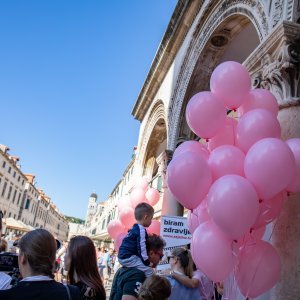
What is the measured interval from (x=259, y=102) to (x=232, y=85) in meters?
0.32

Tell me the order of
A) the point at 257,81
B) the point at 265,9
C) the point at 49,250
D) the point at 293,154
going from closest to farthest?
1. the point at 49,250
2. the point at 293,154
3. the point at 257,81
4. the point at 265,9

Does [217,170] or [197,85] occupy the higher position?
[197,85]

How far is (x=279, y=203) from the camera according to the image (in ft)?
9.18

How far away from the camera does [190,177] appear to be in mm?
2637

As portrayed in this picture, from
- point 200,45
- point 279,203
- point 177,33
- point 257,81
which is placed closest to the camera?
point 279,203

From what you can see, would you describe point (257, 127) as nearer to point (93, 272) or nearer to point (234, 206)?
point (234, 206)

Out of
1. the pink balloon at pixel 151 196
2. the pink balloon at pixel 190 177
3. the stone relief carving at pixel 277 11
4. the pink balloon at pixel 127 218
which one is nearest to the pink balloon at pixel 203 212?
the pink balloon at pixel 190 177

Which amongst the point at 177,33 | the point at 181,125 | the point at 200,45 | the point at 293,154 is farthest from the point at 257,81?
the point at 177,33

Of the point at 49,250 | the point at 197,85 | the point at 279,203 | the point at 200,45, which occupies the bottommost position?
the point at 49,250

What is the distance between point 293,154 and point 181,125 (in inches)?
244

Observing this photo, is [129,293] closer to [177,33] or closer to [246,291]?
[246,291]

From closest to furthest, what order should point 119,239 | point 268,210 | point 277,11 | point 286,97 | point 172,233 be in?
point 268,210 < point 286,97 < point 277,11 < point 119,239 < point 172,233

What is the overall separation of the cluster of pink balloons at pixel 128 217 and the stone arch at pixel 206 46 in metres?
2.21

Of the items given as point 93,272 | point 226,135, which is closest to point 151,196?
point 226,135
